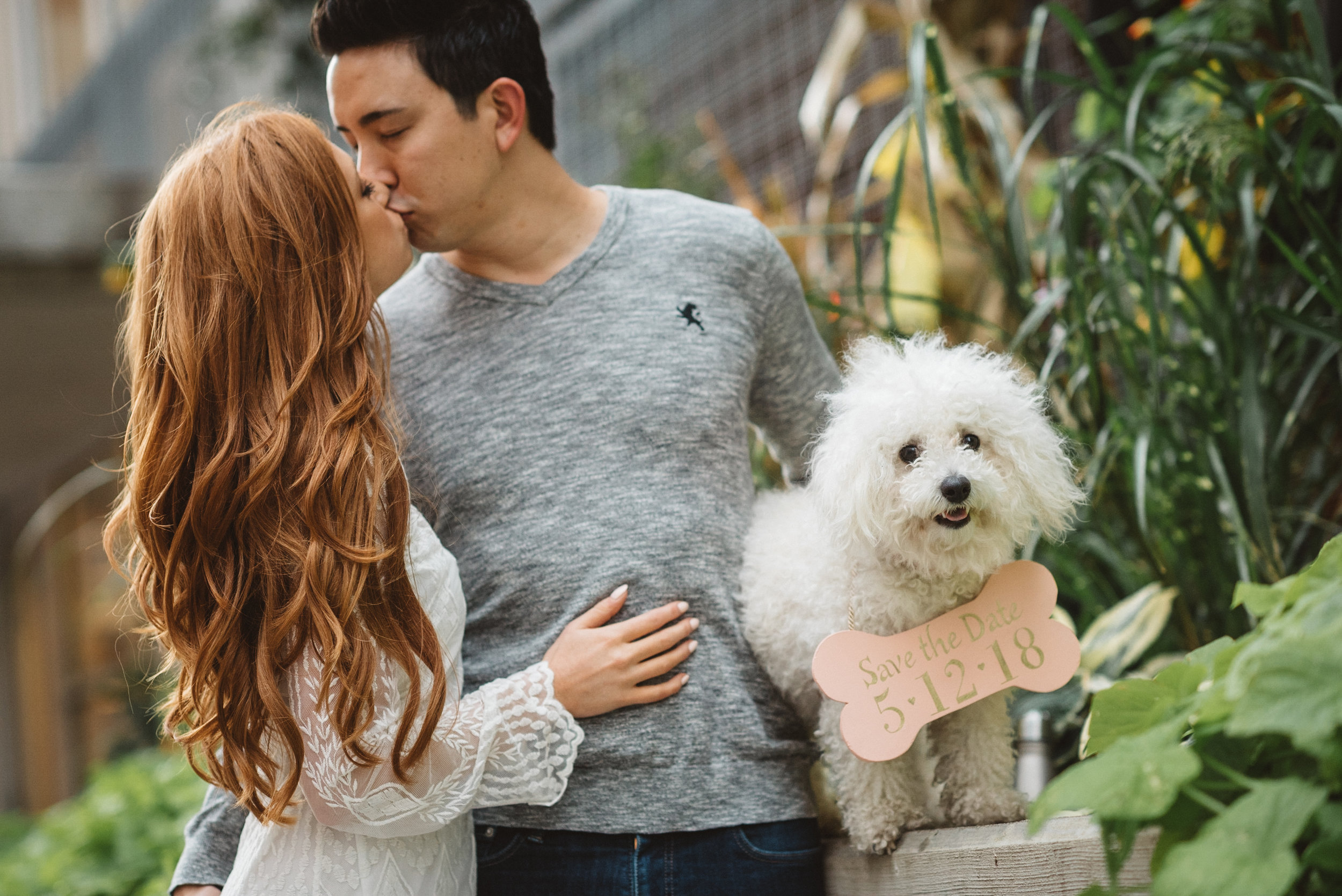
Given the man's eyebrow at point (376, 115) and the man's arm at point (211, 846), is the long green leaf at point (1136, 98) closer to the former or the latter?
the man's eyebrow at point (376, 115)

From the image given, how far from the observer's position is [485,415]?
143 cm

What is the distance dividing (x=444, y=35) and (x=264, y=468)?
647 mm

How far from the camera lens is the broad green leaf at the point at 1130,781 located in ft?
2.39

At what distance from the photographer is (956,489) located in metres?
1.13

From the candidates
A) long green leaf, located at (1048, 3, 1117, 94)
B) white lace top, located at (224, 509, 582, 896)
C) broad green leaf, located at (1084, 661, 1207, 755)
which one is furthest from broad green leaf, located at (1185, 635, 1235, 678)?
long green leaf, located at (1048, 3, 1117, 94)

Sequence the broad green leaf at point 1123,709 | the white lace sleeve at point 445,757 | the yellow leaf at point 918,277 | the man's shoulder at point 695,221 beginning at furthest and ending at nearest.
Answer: the yellow leaf at point 918,277 < the man's shoulder at point 695,221 < the white lace sleeve at point 445,757 < the broad green leaf at point 1123,709

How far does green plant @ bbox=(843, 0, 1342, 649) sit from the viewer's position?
1.65 metres

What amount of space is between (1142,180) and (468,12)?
103 centimetres

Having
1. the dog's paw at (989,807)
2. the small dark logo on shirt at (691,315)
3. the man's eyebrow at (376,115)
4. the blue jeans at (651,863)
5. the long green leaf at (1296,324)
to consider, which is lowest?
the blue jeans at (651,863)

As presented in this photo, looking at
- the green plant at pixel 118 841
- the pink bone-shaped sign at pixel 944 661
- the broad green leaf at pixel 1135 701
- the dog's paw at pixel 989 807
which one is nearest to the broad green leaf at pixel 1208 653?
the broad green leaf at pixel 1135 701

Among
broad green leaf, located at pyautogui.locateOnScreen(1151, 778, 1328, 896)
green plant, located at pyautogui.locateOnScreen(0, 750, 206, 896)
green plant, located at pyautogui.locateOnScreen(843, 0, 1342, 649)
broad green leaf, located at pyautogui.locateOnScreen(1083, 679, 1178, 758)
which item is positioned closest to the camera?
broad green leaf, located at pyautogui.locateOnScreen(1151, 778, 1328, 896)

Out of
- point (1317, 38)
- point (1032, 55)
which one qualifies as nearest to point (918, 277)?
point (1032, 55)

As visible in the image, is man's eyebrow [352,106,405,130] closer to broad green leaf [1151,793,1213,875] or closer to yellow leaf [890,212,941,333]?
broad green leaf [1151,793,1213,875]

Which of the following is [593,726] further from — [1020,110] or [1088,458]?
[1020,110]
